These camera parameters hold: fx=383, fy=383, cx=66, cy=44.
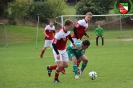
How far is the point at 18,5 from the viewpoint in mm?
57719

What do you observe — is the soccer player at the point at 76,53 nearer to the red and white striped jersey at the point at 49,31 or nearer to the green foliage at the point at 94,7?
the red and white striped jersey at the point at 49,31

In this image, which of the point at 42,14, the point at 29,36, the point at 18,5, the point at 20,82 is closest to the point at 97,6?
the point at 42,14

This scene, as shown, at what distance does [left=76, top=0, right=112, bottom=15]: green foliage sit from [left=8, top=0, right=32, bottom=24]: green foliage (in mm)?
8902

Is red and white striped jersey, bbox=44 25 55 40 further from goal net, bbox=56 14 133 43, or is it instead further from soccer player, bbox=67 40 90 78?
goal net, bbox=56 14 133 43

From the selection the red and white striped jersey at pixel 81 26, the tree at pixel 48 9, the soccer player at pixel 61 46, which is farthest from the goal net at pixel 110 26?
the soccer player at pixel 61 46

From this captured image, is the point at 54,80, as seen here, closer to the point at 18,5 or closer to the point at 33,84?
the point at 33,84

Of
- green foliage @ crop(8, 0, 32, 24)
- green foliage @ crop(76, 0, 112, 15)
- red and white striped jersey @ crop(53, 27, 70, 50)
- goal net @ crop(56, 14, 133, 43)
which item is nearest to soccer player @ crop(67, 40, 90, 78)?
red and white striped jersey @ crop(53, 27, 70, 50)

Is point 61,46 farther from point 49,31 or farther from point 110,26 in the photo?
point 110,26

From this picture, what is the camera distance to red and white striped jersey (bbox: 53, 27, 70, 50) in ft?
38.8

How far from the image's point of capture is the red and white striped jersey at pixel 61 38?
1181 centimetres

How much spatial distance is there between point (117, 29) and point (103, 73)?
34.4 m

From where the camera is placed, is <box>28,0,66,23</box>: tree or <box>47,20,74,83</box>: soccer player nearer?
<box>47,20,74,83</box>: soccer player

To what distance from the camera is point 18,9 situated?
5816 centimetres

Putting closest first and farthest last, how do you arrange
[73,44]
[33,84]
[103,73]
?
[33,84] < [73,44] < [103,73]
